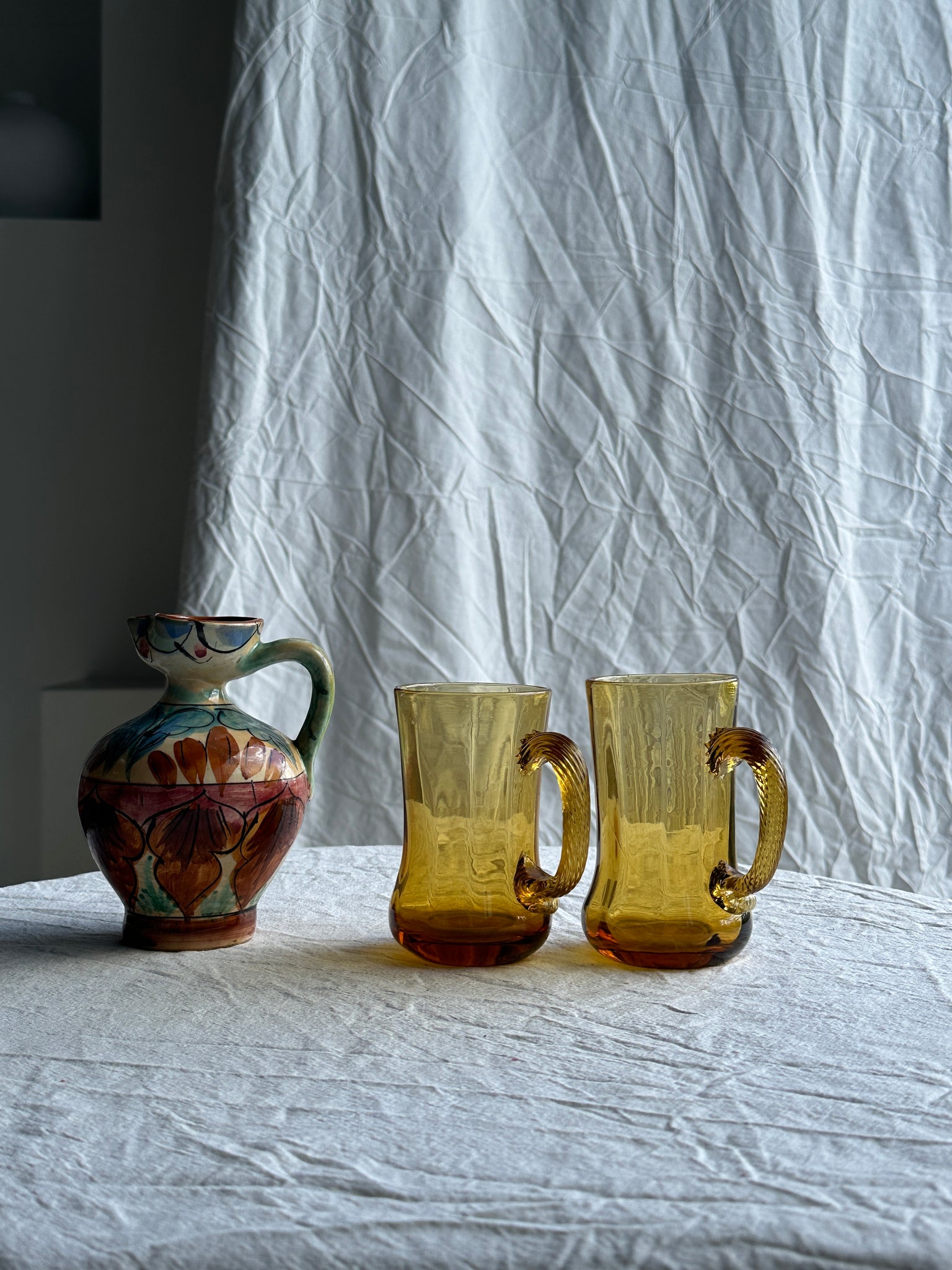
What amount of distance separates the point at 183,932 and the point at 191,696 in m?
0.13

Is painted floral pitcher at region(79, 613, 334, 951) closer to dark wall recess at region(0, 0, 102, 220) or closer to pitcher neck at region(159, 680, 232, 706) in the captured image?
pitcher neck at region(159, 680, 232, 706)

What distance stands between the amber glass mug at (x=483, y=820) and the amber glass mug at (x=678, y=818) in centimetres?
2

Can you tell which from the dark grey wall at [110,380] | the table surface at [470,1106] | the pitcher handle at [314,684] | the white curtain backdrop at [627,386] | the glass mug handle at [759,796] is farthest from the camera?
the dark grey wall at [110,380]

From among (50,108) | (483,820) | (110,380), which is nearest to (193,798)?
(483,820)

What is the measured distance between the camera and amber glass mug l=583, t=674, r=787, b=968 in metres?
0.62

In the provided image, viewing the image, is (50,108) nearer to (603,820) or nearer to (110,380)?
(110,380)

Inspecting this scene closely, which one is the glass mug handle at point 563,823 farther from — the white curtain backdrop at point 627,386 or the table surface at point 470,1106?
the white curtain backdrop at point 627,386

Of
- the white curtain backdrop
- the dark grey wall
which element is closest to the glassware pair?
the white curtain backdrop

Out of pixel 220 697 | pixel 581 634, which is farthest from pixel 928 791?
pixel 220 697


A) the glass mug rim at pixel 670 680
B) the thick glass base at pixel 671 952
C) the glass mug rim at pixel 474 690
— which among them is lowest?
the thick glass base at pixel 671 952

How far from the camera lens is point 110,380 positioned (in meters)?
1.57

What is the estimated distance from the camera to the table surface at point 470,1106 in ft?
1.23

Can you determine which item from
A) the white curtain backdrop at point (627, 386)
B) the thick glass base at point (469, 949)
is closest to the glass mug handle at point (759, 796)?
the thick glass base at point (469, 949)

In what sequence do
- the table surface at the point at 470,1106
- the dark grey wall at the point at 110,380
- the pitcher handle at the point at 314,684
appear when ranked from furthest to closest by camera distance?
the dark grey wall at the point at 110,380 → the pitcher handle at the point at 314,684 → the table surface at the point at 470,1106
